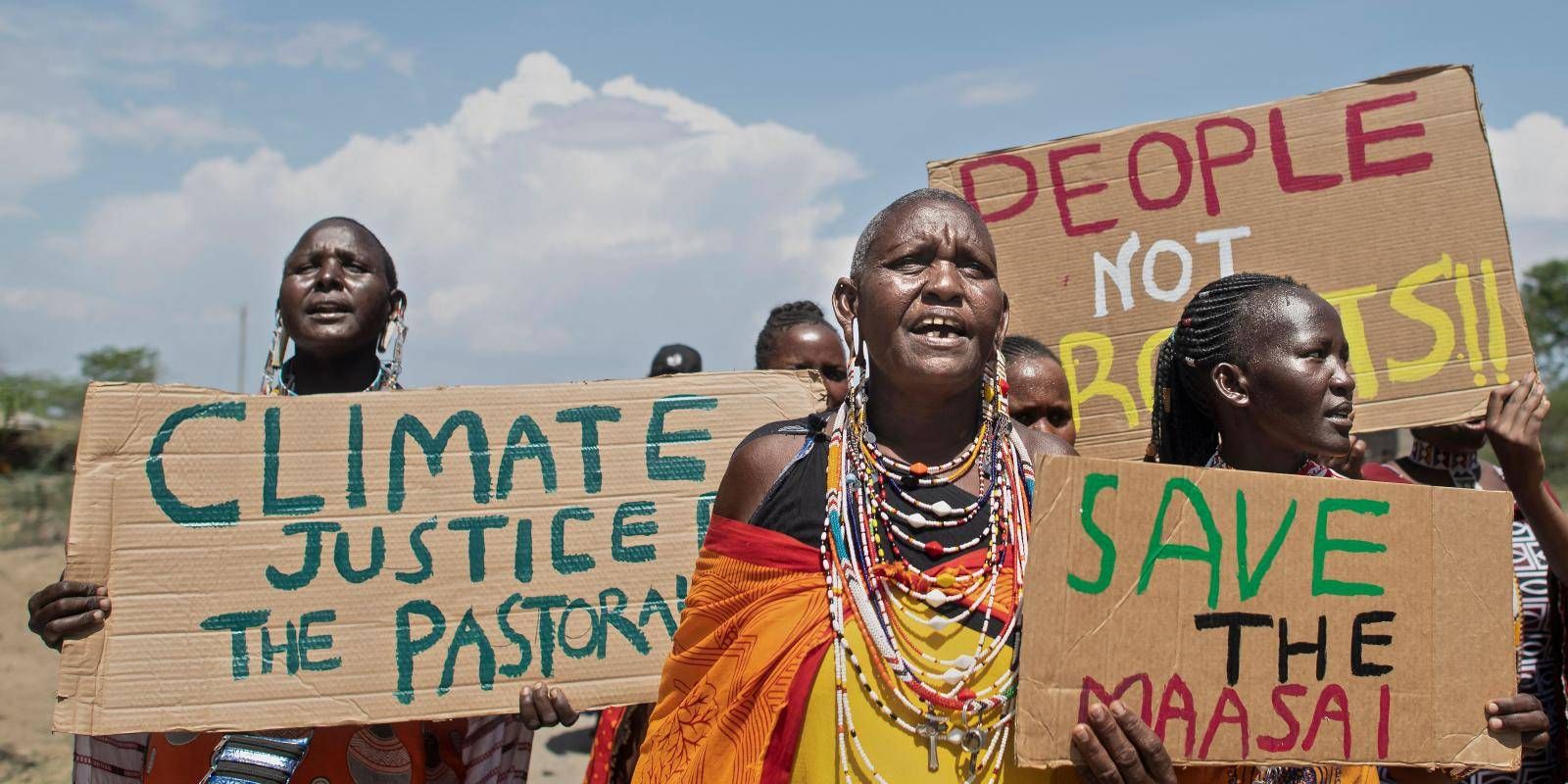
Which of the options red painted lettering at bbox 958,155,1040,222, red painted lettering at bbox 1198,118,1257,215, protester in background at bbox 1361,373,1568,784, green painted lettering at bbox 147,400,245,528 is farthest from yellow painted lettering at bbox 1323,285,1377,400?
green painted lettering at bbox 147,400,245,528

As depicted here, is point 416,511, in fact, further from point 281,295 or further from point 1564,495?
point 1564,495

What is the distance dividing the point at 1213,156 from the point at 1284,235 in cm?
29

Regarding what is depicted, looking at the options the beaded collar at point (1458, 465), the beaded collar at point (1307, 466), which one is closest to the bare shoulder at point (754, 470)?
the beaded collar at point (1307, 466)

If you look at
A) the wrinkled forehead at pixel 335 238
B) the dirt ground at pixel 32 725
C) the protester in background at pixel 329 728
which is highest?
the wrinkled forehead at pixel 335 238

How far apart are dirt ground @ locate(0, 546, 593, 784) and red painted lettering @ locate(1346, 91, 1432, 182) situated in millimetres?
6423

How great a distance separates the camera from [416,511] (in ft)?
10.0

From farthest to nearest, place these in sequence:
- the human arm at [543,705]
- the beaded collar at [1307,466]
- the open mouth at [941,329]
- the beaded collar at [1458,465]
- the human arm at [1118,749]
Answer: the beaded collar at [1458,465]
the human arm at [543,705]
the beaded collar at [1307,466]
the open mouth at [941,329]
the human arm at [1118,749]

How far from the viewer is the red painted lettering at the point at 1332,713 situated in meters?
2.18

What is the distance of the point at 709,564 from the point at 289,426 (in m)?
1.24

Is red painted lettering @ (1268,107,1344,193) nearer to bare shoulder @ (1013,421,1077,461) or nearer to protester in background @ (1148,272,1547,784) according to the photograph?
protester in background @ (1148,272,1547,784)

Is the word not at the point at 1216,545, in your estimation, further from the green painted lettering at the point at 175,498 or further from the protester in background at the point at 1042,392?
the green painted lettering at the point at 175,498

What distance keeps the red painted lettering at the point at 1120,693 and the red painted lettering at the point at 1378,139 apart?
76.7 inches

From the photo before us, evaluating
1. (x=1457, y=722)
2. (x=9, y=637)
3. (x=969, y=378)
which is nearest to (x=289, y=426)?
(x=969, y=378)

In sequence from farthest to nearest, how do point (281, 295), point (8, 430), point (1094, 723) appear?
point (8, 430) → point (281, 295) → point (1094, 723)
